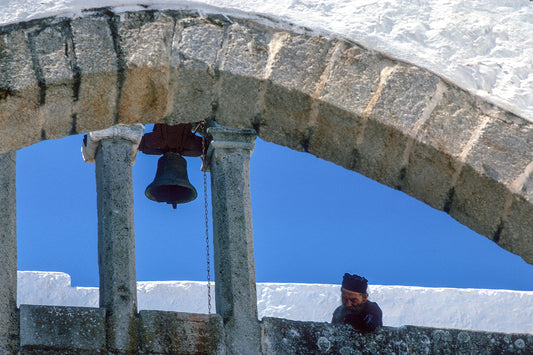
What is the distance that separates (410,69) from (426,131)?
253mm

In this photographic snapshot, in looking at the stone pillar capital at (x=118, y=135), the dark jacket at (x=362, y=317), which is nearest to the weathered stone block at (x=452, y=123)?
the dark jacket at (x=362, y=317)

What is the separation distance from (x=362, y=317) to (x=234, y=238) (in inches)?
34.6

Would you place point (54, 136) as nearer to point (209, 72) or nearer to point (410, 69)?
point (209, 72)

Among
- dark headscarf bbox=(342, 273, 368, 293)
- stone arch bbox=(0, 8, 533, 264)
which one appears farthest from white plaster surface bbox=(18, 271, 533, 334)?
stone arch bbox=(0, 8, 533, 264)

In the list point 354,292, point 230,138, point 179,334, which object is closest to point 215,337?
point 179,334

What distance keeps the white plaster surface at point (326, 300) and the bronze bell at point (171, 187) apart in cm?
264

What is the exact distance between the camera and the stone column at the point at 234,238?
586cm

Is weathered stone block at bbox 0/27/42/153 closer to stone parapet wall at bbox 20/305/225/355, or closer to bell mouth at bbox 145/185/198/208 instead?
stone parapet wall at bbox 20/305/225/355

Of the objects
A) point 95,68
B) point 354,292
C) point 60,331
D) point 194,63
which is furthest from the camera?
point 354,292

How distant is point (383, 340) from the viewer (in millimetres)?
5785

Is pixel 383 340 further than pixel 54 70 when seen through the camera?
Yes

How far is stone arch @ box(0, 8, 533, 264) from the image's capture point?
12.6 feet

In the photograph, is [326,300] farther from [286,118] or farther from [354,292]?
[286,118]

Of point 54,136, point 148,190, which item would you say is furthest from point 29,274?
point 54,136
